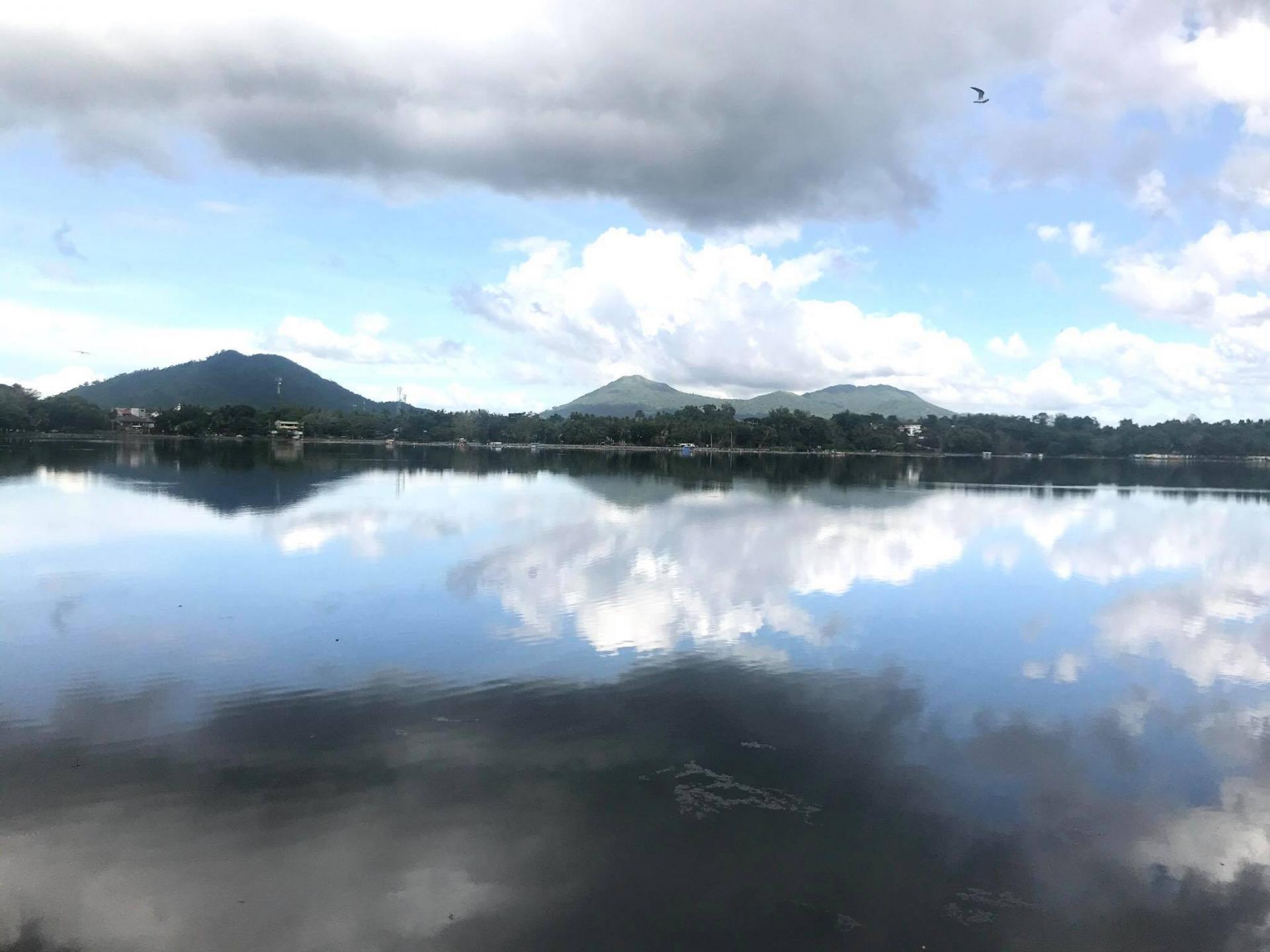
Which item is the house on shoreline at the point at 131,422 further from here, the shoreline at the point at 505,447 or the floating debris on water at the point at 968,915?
the floating debris on water at the point at 968,915

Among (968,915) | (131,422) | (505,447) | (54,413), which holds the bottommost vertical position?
(968,915)

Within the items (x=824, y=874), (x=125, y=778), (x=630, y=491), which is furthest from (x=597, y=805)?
(x=630, y=491)

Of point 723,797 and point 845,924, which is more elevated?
point 723,797

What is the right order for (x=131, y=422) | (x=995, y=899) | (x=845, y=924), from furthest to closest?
(x=131, y=422) < (x=995, y=899) < (x=845, y=924)

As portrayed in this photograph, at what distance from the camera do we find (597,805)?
30.8ft

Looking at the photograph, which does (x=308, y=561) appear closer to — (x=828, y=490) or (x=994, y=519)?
(x=994, y=519)

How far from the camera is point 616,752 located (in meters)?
10.9

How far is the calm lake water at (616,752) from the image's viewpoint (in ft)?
25.0

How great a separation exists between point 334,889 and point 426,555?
60.3 feet

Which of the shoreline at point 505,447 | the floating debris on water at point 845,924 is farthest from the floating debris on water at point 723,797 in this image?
the shoreline at point 505,447

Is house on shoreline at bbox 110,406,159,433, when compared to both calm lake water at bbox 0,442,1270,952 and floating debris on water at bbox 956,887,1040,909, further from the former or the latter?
floating debris on water at bbox 956,887,1040,909

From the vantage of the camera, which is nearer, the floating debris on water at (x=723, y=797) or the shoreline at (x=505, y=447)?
the floating debris on water at (x=723, y=797)

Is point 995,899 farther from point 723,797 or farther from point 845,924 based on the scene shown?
point 723,797

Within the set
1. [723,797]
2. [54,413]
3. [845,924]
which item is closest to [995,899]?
[845,924]
